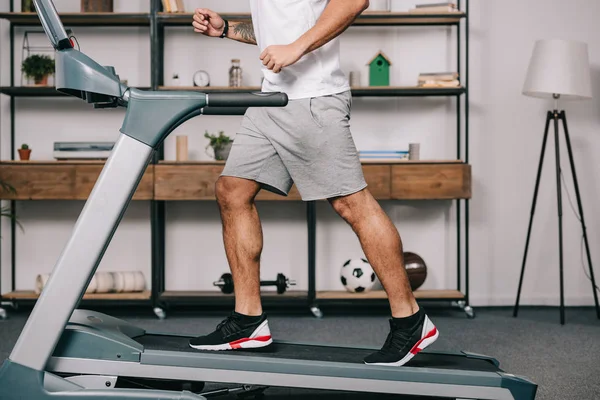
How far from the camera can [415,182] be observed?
362 cm

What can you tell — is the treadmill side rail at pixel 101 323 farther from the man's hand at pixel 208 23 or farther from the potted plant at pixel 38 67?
the potted plant at pixel 38 67

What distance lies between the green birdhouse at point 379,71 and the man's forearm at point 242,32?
5.68 feet

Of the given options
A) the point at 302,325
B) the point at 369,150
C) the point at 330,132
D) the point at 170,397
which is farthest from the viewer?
the point at 369,150

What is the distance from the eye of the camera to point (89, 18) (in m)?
3.78

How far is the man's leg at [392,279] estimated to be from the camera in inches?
74.7

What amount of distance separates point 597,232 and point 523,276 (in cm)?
51

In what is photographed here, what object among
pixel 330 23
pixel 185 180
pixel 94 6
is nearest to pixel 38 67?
pixel 94 6

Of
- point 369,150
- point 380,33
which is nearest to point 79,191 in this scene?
point 369,150

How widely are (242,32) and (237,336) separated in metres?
0.97

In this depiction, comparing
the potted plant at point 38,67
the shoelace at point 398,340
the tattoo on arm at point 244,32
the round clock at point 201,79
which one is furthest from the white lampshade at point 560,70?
the potted plant at point 38,67

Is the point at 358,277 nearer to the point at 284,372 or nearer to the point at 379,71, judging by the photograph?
the point at 379,71

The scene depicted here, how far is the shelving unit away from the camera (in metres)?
3.59

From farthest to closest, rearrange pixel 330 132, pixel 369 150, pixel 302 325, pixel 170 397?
pixel 369 150 → pixel 302 325 → pixel 330 132 → pixel 170 397

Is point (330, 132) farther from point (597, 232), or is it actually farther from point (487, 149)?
point (597, 232)
